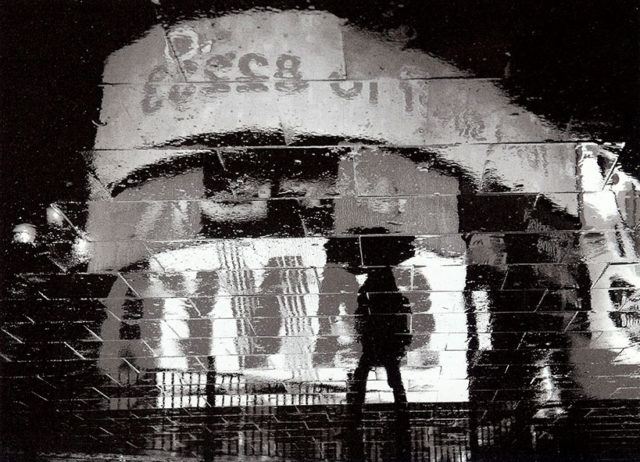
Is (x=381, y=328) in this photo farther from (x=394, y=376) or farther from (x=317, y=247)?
(x=317, y=247)

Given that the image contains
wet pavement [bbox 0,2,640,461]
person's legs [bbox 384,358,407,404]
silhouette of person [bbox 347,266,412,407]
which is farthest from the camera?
person's legs [bbox 384,358,407,404]

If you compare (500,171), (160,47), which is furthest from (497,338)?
(160,47)

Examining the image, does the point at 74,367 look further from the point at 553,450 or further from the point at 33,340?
the point at 553,450

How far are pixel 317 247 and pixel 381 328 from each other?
4.61 feet

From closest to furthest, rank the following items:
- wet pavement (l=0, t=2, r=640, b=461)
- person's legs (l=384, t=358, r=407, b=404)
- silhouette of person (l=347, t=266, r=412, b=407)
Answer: wet pavement (l=0, t=2, r=640, b=461) → silhouette of person (l=347, t=266, r=412, b=407) → person's legs (l=384, t=358, r=407, b=404)

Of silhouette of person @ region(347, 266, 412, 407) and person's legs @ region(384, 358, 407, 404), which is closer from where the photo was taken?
silhouette of person @ region(347, 266, 412, 407)

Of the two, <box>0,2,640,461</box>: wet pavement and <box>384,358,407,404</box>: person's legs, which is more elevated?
<box>0,2,640,461</box>: wet pavement

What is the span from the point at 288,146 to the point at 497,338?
3.05 metres

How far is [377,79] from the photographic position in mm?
2477

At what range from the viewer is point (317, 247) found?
3.66 meters

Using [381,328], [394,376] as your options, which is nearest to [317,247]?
[381,328]

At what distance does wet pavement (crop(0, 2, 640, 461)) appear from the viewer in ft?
8.23

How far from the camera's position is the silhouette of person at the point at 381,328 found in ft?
13.4

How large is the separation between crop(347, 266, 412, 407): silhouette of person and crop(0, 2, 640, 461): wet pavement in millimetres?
28
